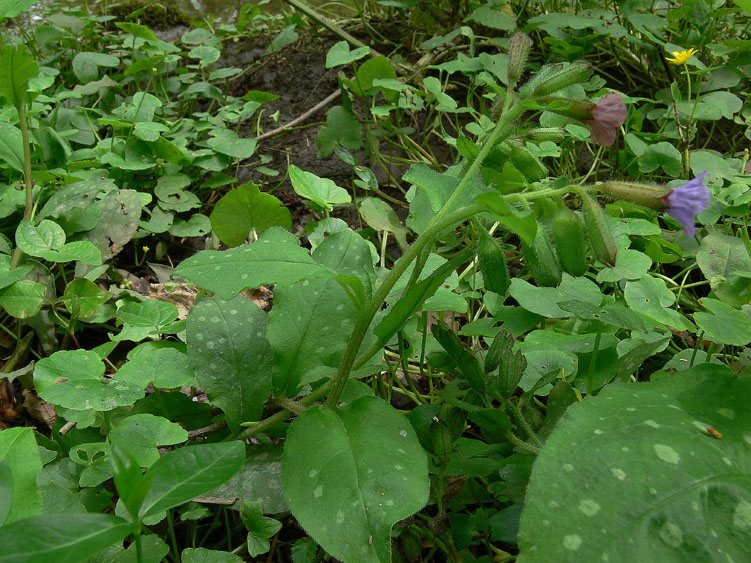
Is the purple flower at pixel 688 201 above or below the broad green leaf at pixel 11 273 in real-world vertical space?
above

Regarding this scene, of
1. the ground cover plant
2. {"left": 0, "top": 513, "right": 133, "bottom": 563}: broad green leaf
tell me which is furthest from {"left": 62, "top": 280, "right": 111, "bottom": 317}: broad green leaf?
{"left": 0, "top": 513, "right": 133, "bottom": 563}: broad green leaf

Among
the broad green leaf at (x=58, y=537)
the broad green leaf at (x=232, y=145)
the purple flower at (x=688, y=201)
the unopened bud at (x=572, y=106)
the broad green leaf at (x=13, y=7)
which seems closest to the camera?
the broad green leaf at (x=58, y=537)

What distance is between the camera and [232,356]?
1.06m

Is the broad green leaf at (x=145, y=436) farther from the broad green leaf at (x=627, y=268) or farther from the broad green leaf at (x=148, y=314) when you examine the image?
the broad green leaf at (x=627, y=268)

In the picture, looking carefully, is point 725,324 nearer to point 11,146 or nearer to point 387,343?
point 387,343

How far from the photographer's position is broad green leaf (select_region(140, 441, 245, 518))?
2.08ft

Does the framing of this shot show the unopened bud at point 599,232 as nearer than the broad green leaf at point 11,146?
Yes

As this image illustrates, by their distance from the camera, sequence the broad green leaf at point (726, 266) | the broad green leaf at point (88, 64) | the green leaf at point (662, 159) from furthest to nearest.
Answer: the broad green leaf at point (88, 64) < the green leaf at point (662, 159) < the broad green leaf at point (726, 266)

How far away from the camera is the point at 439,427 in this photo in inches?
34.3

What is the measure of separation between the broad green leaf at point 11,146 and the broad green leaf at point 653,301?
158 centimetres

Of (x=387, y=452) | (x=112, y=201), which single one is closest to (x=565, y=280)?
(x=387, y=452)

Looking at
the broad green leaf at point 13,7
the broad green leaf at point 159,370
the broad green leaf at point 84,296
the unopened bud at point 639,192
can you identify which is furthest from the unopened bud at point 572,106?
the broad green leaf at point 13,7

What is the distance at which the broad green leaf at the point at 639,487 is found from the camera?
61 centimetres

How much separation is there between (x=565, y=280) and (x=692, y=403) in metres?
0.54
